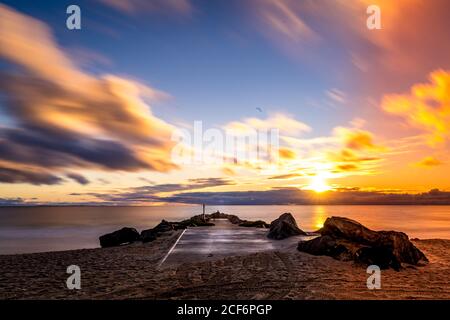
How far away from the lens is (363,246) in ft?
66.1

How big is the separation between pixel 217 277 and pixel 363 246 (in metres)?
8.81

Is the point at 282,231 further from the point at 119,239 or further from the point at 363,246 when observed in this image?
the point at 119,239

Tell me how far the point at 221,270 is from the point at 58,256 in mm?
12031

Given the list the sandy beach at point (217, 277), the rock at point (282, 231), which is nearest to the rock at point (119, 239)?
the sandy beach at point (217, 277)

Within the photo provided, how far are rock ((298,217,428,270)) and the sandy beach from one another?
2.24 feet

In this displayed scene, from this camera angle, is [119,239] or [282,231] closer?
[282,231]

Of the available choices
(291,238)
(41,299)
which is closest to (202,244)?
(291,238)

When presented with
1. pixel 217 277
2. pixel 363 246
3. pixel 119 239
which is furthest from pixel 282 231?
pixel 119 239

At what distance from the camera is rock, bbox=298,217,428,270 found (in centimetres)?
1823

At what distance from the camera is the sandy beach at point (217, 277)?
43.0ft

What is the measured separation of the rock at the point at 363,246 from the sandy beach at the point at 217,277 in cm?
68

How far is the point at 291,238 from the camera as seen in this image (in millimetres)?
28094

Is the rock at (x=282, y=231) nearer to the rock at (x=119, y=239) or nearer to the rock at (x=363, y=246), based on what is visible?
the rock at (x=363, y=246)

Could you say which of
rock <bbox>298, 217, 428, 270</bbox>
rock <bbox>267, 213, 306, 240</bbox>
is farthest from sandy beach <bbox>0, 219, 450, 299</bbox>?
rock <bbox>267, 213, 306, 240</bbox>
